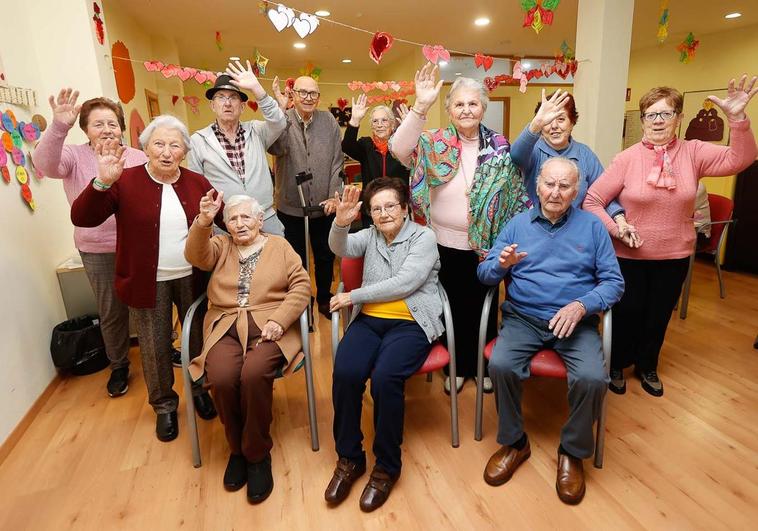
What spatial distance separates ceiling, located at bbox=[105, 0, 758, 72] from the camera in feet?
16.5

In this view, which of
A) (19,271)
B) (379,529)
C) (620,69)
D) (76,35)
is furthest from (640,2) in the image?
(19,271)

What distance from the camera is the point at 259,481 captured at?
179cm

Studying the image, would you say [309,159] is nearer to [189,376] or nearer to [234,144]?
[234,144]

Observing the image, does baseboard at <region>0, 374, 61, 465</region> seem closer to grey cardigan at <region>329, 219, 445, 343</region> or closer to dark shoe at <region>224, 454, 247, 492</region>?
dark shoe at <region>224, 454, 247, 492</region>

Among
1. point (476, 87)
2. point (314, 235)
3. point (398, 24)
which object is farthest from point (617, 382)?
point (398, 24)

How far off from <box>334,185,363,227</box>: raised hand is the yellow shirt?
38 centimetres

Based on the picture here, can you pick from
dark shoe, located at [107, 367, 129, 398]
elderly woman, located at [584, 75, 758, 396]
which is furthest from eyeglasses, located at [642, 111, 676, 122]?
dark shoe, located at [107, 367, 129, 398]

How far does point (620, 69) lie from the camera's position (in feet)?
12.1

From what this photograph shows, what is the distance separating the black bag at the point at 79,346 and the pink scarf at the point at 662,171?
3.06m

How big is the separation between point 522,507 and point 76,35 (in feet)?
11.7

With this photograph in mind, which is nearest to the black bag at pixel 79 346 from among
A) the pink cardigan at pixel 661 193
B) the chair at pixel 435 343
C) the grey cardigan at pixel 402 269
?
the chair at pixel 435 343

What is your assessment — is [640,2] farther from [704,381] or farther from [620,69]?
[704,381]

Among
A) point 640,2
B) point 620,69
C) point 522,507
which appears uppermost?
point 640,2

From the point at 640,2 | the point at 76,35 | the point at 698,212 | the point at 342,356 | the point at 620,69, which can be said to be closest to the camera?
the point at 342,356
